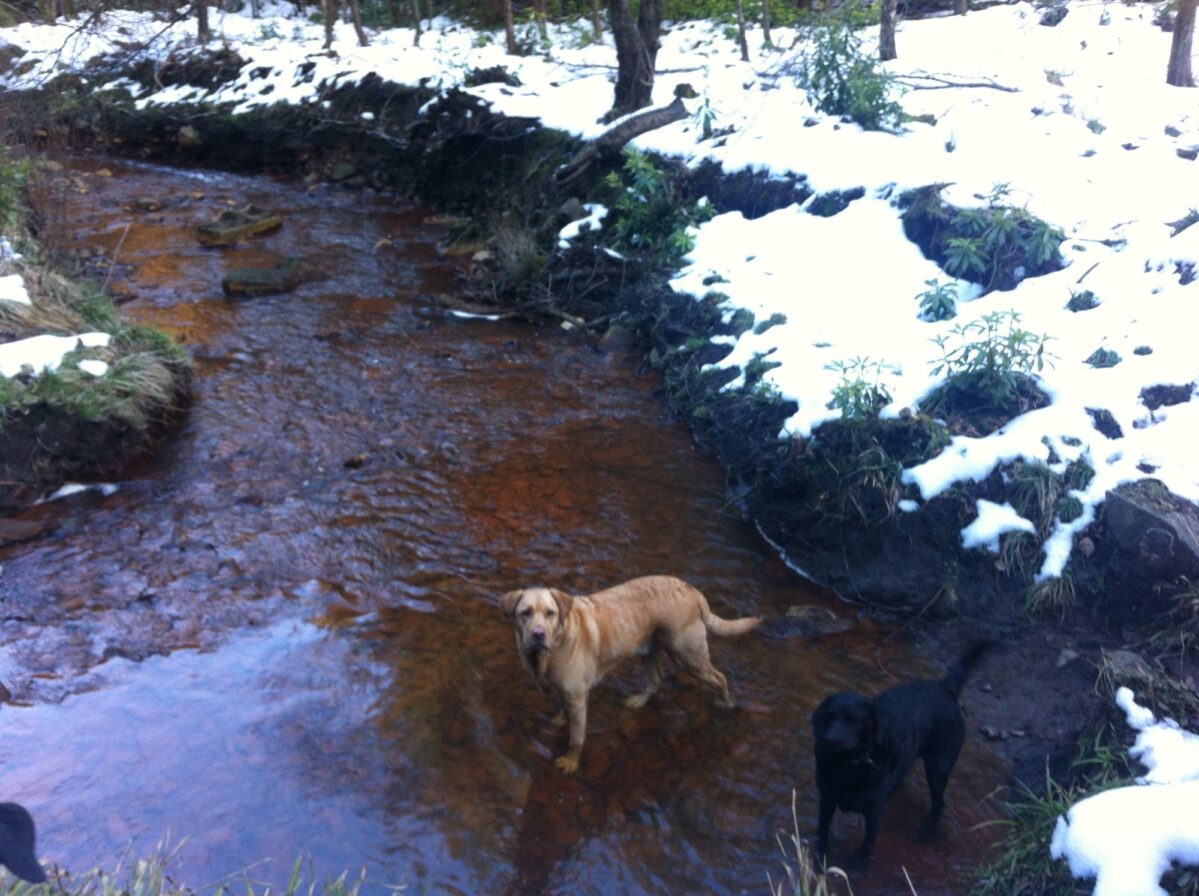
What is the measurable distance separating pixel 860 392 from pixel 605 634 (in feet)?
9.80

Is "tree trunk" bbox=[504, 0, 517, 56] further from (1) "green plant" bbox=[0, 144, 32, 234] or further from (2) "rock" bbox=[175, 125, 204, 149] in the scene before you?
(1) "green plant" bbox=[0, 144, 32, 234]

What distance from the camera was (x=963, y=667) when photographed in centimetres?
452

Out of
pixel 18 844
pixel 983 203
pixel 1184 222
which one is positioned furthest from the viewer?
pixel 983 203

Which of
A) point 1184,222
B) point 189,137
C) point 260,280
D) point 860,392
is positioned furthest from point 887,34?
point 189,137

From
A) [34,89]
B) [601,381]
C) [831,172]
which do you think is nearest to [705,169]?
[831,172]

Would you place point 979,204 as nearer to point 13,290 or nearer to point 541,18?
point 13,290

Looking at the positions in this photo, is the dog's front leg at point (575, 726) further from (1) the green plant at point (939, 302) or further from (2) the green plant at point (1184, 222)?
(2) the green plant at point (1184, 222)

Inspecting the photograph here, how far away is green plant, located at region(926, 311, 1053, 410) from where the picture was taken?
6.51m

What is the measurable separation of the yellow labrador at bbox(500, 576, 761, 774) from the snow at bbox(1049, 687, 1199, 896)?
1995 millimetres

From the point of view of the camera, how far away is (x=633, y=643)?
4.99 m

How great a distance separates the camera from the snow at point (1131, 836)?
3217 millimetres

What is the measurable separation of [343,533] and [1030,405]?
496 cm

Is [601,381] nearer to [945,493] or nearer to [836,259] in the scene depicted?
[836,259]

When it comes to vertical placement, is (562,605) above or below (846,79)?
below
